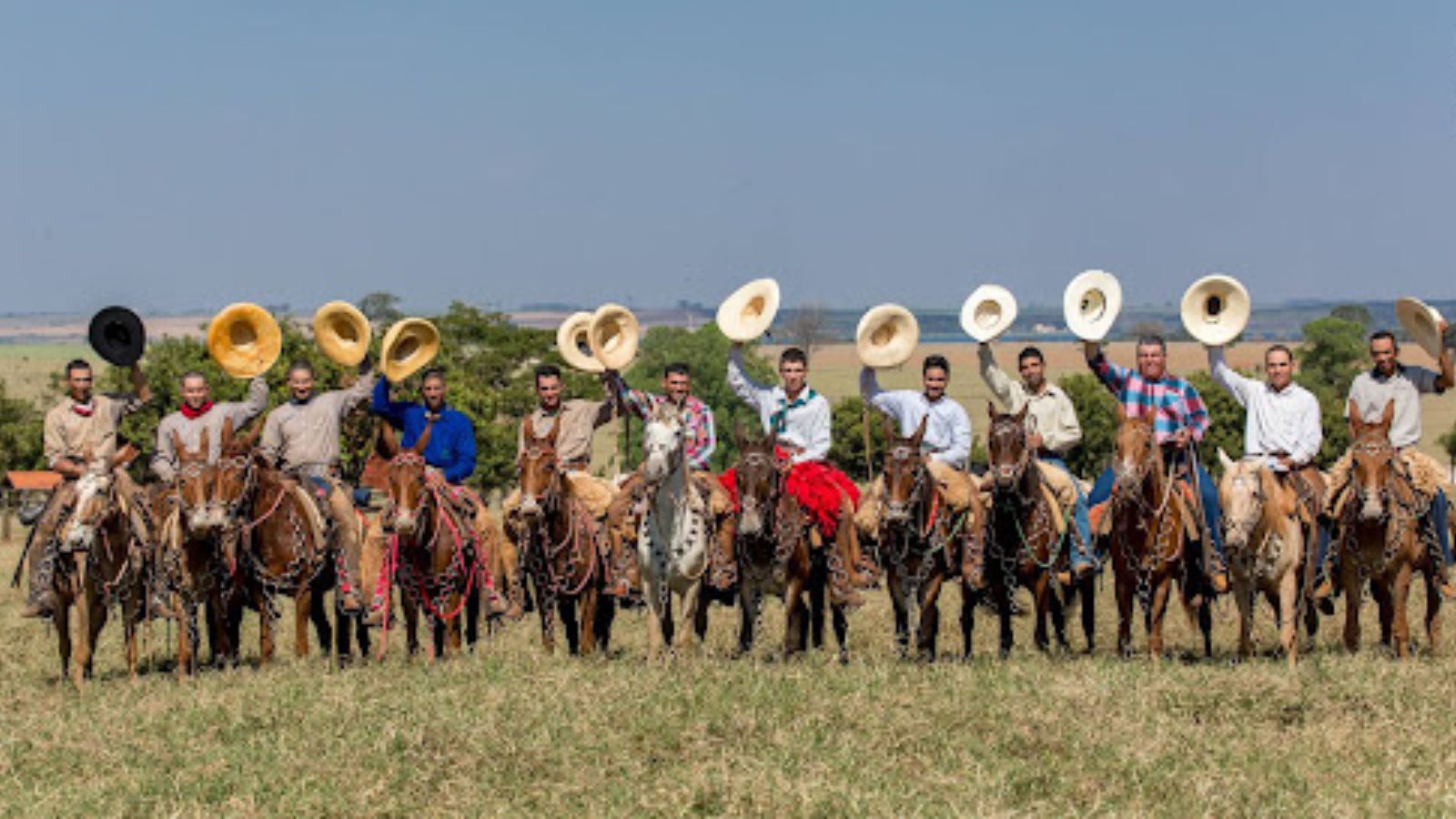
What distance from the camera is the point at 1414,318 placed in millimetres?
17469

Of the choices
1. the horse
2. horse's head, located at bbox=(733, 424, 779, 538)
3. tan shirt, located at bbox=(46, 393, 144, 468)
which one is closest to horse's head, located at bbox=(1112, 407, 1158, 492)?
horse's head, located at bbox=(733, 424, 779, 538)

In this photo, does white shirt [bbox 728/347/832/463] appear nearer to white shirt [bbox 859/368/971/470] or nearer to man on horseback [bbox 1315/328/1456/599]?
white shirt [bbox 859/368/971/470]

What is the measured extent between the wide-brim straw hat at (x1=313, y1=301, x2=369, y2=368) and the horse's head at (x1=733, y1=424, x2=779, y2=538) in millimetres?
4131

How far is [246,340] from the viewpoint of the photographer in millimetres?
17469

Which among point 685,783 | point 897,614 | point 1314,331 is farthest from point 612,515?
point 1314,331

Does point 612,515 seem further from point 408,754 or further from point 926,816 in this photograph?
point 926,816

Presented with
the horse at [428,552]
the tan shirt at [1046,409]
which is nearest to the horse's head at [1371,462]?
the tan shirt at [1046,409]

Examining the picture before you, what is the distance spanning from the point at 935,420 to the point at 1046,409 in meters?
1.07

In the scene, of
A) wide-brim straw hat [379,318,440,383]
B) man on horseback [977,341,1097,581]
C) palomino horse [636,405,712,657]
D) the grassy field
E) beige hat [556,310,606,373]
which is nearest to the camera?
the grassy field

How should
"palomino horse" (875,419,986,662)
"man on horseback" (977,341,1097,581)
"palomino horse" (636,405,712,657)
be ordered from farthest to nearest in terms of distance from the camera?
"man on horseback" (977,341,1097,581), "palomino horse" (636,405,712,657), "palomino horse" (875,419,986,662)

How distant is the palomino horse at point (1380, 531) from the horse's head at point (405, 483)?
7.46 meters

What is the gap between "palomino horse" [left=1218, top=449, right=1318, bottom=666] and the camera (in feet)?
51.5

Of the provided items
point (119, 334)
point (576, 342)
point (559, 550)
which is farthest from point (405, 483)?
point (119, 334)

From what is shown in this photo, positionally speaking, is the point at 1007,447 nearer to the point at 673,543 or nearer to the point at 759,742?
the point at 673,543
